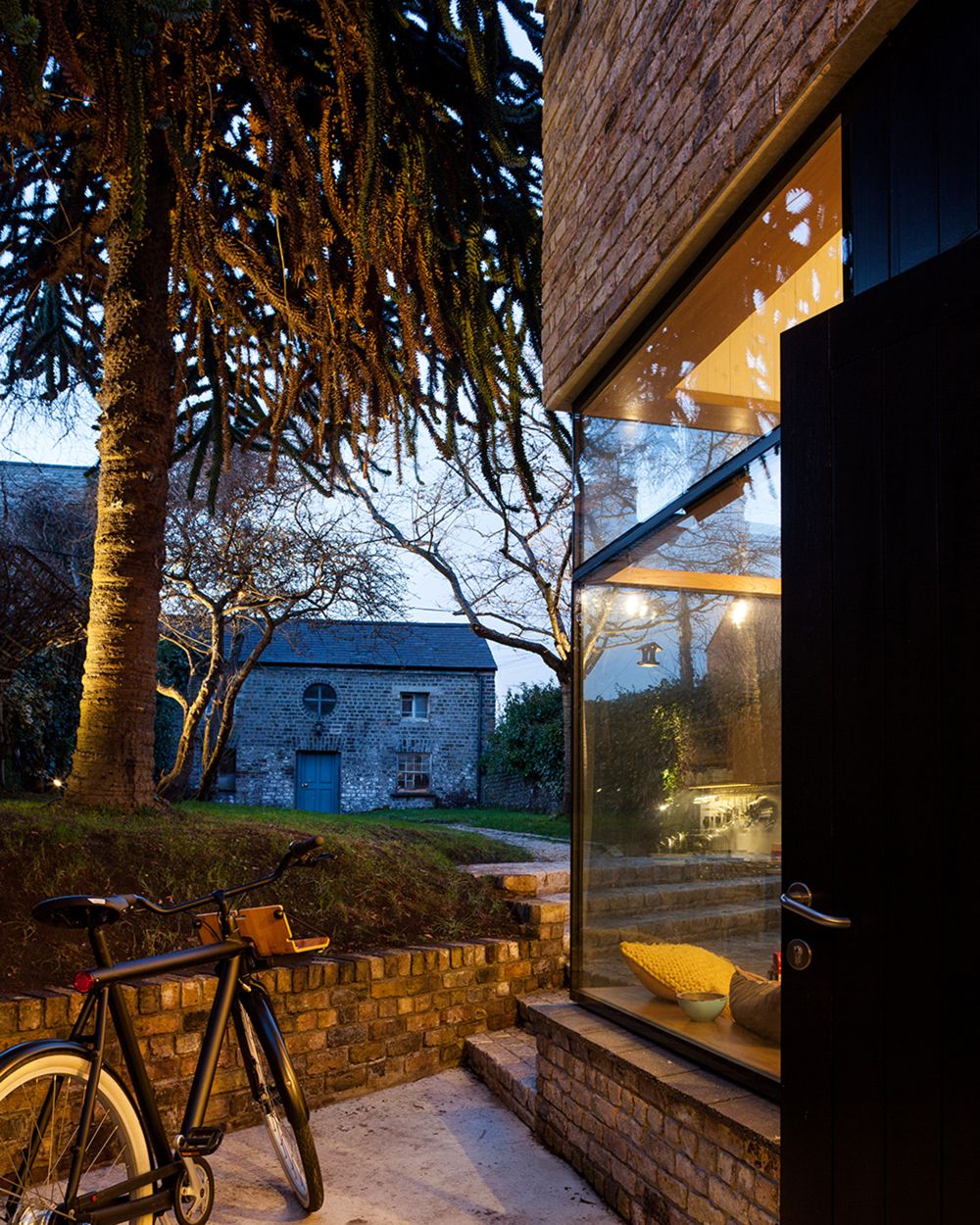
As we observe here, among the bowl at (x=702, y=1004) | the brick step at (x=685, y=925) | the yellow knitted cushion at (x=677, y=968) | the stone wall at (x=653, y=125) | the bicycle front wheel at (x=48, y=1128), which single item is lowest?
the bicycle front wheel at (x=48, y=1128)

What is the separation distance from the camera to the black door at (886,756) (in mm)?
1699

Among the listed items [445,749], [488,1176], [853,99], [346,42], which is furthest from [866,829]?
[445,749]

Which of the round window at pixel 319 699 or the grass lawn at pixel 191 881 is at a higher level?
the round window at pixel 319 699

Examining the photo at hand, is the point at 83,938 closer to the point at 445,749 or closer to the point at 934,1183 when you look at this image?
the point at 934,1183

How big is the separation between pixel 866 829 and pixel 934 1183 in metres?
0.61

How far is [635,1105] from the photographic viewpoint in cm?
318

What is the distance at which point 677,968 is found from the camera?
11.1 ft

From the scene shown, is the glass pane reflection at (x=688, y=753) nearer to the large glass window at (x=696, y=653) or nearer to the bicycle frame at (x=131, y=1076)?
the large glass window at (x=696, y=653)

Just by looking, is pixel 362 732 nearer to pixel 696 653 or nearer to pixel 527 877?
pixel 527 877

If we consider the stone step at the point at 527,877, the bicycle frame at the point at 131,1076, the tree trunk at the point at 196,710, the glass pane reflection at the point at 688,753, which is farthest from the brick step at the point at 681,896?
the tree trunk at the point at 196,710

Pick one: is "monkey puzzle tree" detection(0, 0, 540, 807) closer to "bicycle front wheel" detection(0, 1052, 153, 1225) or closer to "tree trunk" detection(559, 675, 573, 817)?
"bicycle front wheel" detection(0, 1052, 153, 1225)

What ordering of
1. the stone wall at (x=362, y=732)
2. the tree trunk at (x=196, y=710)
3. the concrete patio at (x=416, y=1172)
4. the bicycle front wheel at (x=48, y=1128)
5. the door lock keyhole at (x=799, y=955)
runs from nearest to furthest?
the door lock keyhole at (x=799, y=955), the bicycle front wheel at (x=48, y=1128), the concrete patio at (x=416, y=1172), the tree trunk at (x=196, y=710), the stone wall at (x=362, y=732)

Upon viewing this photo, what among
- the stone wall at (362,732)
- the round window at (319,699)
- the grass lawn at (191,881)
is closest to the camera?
the grass lawn at (191,881)

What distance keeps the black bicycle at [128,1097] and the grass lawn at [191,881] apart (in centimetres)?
107
